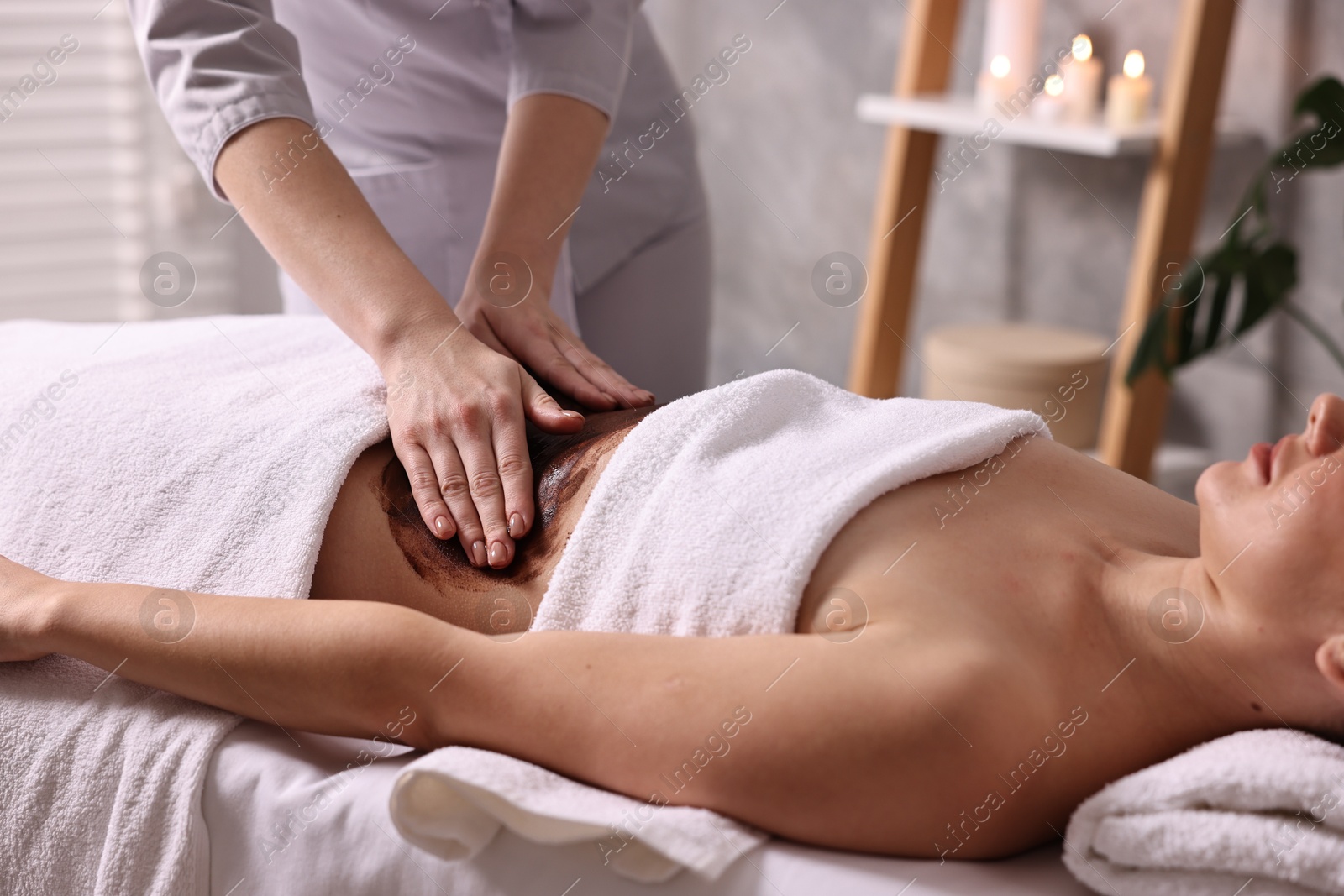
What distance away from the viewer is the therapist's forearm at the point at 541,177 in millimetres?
1312

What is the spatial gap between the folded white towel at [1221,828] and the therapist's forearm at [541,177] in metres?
0.80

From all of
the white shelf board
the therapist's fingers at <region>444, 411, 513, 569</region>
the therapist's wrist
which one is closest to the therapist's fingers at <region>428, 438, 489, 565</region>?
the therapist's fingers at <region>444, 411, 513, 569</region>

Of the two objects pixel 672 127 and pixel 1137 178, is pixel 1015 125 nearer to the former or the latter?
pixel 1137 178

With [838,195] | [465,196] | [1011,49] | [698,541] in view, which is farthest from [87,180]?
[698,541]

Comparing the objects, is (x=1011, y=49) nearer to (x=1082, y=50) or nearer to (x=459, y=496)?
(x=1082, y=50)

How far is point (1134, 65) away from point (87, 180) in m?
2.22

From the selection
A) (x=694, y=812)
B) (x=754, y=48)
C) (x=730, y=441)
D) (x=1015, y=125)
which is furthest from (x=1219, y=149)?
(x=694, y=812)

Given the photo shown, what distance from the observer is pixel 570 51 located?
4.56ft

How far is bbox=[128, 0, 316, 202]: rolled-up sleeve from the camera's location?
3.82 feet

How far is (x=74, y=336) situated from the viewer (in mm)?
1310

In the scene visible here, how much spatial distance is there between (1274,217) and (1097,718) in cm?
181

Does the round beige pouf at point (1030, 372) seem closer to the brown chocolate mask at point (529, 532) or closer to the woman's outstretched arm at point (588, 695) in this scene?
the brown chocolate mask at point (529, 532)

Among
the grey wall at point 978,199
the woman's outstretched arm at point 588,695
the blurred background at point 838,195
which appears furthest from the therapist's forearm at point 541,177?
the grey wall at point 978,199

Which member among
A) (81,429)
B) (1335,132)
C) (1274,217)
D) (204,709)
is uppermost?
(1335,132)
